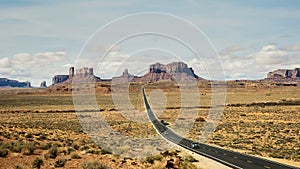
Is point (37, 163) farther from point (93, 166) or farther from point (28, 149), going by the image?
point (28, 149)

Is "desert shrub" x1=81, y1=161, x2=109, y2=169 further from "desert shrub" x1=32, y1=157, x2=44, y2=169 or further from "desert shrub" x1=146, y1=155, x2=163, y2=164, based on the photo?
"desert shrub" x1=146, y1=155, x2=163, y2=164

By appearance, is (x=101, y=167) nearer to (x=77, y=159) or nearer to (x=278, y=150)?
(x=77, y=159)

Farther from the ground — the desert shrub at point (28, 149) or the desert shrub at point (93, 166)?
the desert shrub at point (28, 149)

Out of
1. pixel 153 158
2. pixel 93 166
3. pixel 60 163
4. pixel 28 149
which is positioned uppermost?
pixel 28 149

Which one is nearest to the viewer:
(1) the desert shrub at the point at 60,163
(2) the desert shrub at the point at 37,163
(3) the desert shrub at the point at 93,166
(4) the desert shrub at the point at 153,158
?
(3) the desert shrub at the point at 93,166

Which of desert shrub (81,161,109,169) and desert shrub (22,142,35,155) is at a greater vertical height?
desert shrub (22,142,35,155)

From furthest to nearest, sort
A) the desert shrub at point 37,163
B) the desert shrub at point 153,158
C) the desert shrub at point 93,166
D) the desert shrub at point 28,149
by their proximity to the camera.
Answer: the desert shrub at point 153,158 → the desert shrub at point 28,149 → the desert shrub at point 37,163 → the desert shrub at point 93,166

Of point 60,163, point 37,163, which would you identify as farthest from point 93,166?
point 37,163

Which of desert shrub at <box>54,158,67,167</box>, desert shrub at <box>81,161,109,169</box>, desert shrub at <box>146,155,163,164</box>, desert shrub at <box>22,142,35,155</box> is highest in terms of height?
desert shrub at <box>22,142,35,155</box>

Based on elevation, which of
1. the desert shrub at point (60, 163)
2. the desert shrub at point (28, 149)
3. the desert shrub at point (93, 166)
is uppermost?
the desert shrub at point (28, 149)

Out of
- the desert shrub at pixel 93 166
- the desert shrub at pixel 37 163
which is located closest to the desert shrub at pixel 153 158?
the desert shrub at pixel 93 166

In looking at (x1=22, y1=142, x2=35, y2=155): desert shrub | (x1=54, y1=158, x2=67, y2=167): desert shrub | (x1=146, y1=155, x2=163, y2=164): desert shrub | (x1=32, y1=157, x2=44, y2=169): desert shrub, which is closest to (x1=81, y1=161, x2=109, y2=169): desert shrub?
(x1=54, y1=158, x2=67, y2=167): desert shrub

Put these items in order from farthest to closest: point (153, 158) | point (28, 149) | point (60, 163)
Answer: point (153, 158) → point (28, 149) → point (60, 163)

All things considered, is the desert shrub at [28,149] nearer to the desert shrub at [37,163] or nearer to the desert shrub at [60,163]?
the desert shrub at [37,163]
